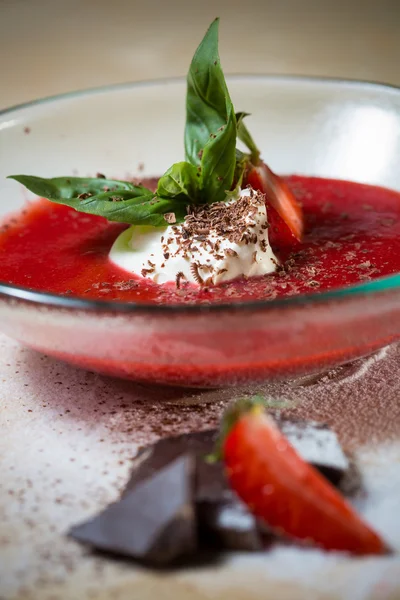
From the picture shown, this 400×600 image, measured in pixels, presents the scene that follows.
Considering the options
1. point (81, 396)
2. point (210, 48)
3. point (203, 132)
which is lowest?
point (81, 396)

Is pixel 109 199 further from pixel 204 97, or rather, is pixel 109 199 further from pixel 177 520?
pixel 177 520

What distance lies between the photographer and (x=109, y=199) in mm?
2045

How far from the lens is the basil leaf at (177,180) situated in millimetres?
1963

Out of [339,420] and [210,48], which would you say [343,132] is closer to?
[210,48]

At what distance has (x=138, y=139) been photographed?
2848 mm

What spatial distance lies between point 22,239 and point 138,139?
759 mm

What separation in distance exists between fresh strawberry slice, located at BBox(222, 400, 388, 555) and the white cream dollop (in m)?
0.53

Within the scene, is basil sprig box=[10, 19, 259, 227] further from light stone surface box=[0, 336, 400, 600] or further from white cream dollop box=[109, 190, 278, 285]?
light stone surface box=[0, 336, 400, 600]

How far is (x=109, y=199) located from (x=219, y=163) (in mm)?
277

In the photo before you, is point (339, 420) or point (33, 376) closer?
point (339, 420)

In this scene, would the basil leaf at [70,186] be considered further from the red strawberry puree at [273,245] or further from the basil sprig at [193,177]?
the red strawberry puree at [273,245]

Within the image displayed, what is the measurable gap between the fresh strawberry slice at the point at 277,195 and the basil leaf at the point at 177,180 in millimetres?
184

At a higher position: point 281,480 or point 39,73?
point 39,73

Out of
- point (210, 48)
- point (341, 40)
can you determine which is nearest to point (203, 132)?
point (210, 48)
